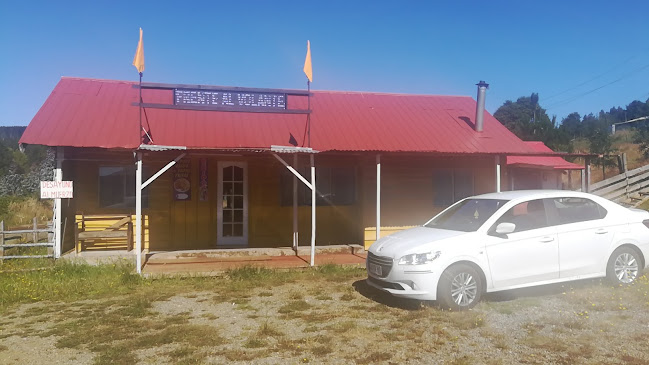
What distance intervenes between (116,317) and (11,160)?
44734mm

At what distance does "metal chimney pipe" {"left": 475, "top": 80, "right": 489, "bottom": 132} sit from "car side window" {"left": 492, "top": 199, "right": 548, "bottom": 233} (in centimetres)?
610

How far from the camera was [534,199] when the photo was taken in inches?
263

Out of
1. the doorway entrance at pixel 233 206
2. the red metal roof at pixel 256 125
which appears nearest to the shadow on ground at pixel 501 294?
the red metal roof at pixel 256 125

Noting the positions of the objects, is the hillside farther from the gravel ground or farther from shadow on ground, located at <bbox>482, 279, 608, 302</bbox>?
the gravel ground

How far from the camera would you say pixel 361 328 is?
533 centimetres

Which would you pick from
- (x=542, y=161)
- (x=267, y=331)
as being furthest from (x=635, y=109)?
(x=267, y=331)

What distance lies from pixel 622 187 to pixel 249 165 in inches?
599

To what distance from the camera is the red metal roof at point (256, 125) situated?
399 inches

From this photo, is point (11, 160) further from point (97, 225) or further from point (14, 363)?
point (14, 363)

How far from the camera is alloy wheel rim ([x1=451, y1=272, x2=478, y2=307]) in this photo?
586cm

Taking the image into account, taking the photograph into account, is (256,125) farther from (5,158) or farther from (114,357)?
(5,158)

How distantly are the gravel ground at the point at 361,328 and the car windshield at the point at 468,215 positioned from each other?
3.63 feet

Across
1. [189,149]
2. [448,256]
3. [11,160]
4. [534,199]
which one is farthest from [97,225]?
[11,160]

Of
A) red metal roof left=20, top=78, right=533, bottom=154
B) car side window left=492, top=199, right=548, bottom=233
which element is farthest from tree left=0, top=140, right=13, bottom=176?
car side window left=492, top=199, right=548, bottom=233
